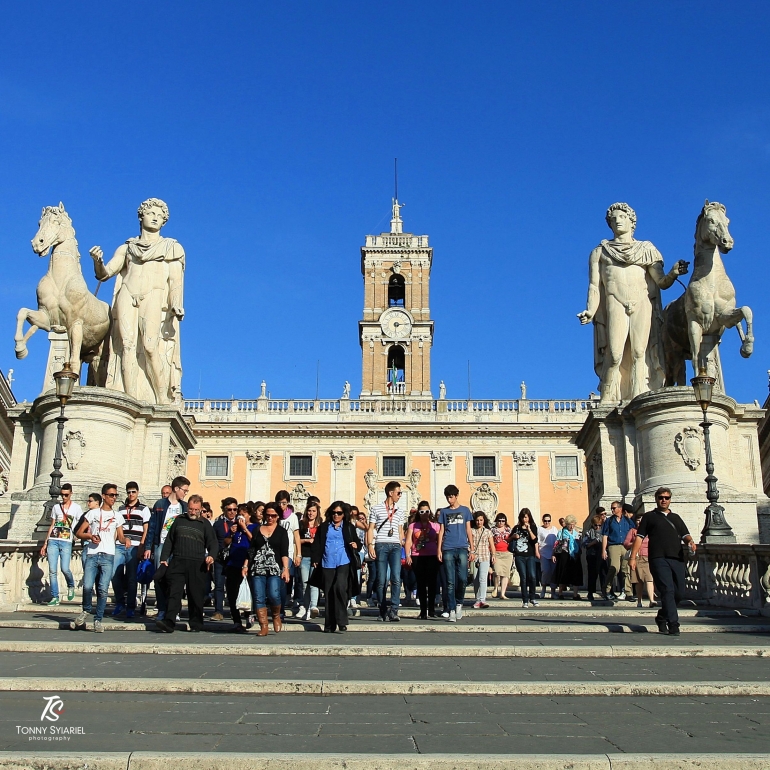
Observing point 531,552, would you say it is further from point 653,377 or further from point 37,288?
point 37,288

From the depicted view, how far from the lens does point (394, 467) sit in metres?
46.7

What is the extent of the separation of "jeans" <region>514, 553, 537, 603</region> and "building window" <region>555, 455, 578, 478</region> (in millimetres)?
34576

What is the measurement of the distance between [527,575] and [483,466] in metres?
34.6

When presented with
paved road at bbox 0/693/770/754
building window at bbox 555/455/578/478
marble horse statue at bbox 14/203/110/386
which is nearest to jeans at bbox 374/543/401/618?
paved road at bbox 0/693/770/754

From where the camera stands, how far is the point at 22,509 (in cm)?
1382

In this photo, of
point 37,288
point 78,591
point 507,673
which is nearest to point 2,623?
point 78,591

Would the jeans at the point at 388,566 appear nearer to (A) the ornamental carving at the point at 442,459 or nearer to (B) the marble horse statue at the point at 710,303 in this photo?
(B) the marble horse statue at the point at 710,303

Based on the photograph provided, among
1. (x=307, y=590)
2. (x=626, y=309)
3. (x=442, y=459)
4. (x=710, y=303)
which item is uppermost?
(x=442, y=459)

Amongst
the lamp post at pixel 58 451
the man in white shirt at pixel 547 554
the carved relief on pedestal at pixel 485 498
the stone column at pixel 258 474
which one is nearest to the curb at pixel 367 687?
the lamp post at pixel 58 451

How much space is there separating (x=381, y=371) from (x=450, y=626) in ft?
165

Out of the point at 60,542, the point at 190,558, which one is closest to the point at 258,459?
the point at 60,542

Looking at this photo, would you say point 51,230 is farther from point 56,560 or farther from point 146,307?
point 56,560

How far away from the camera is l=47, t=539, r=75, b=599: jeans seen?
11.1 meters

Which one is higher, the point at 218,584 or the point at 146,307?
the point at 146,307
